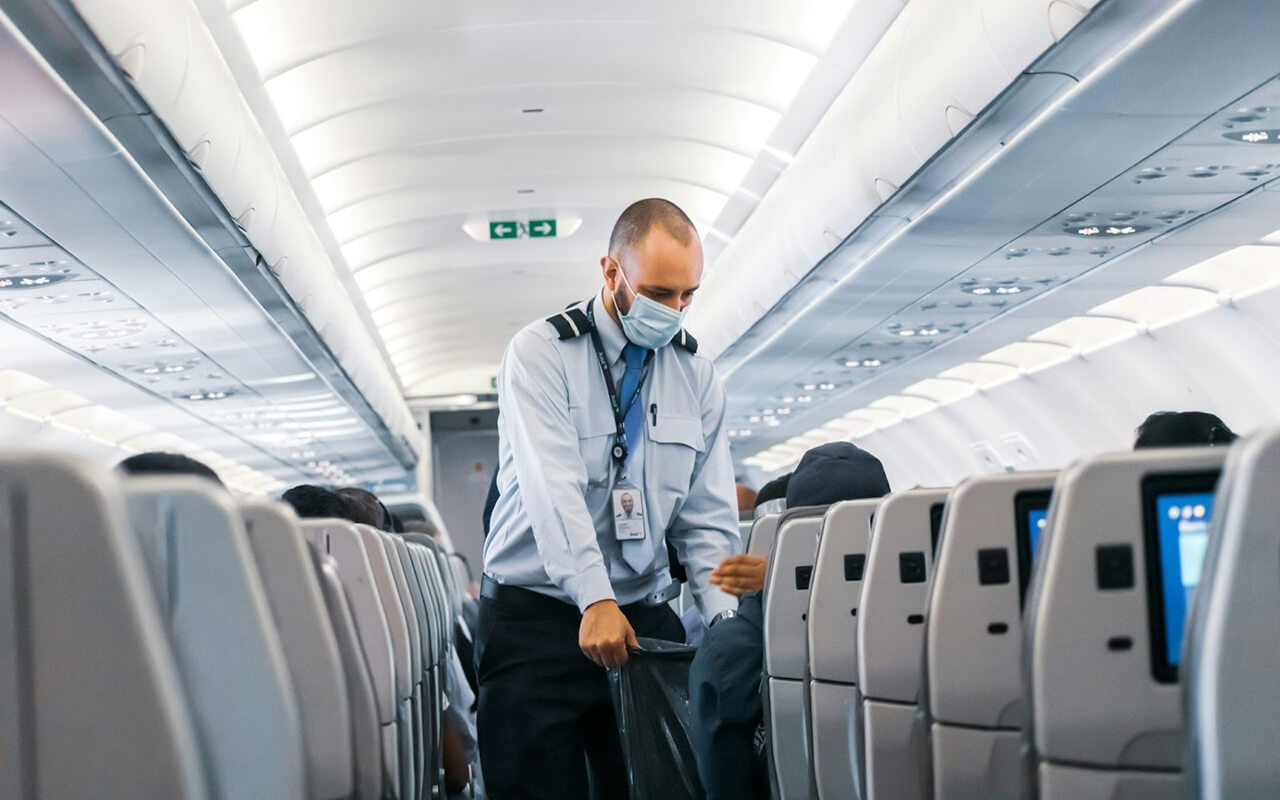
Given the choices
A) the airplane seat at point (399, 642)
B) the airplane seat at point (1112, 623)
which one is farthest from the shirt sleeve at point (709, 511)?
the airplane seat at point (1112, 623)

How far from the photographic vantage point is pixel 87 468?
4.82 feet

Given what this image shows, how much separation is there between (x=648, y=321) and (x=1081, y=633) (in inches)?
76.8

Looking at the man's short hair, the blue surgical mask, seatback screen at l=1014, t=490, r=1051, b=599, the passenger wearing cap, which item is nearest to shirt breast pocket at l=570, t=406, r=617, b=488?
the blue surgical mask

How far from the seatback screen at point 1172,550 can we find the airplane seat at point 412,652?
258 cm

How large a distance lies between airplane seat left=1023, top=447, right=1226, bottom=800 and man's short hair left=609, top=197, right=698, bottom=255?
1867mm

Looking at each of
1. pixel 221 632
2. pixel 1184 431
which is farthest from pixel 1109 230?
pixel 221 632

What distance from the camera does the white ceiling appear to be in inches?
368

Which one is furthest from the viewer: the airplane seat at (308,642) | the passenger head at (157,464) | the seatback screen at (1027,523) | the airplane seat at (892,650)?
the passenger head at (157,464)

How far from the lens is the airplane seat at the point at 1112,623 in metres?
2.21

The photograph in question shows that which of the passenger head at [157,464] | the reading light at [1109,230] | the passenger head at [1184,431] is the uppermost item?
the reading light at [1109,230]

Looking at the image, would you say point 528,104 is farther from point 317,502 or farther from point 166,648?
point 166,648

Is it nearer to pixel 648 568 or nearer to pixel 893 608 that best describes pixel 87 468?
pixel 893 608

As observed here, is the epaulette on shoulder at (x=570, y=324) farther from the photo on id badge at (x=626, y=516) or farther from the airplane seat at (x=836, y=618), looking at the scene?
the airplane seat at (x=836, y=618)

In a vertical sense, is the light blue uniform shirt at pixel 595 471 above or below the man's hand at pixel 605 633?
above
